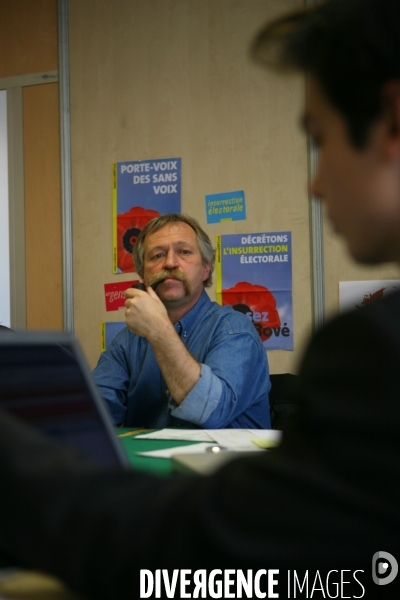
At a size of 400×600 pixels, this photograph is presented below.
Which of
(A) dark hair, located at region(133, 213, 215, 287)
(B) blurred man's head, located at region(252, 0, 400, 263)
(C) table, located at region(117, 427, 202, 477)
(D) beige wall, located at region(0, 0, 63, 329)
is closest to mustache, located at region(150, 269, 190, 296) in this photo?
(A) dark hair, located at region(133, 213, 215, 287)

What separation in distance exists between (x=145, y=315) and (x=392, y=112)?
4.68ft

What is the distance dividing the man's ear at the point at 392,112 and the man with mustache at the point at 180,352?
3.96 ft

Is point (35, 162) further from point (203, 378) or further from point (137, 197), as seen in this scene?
point (203, 378)

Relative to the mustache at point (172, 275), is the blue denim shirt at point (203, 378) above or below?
below

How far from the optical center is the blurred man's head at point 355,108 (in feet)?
1.44

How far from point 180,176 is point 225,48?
1.97 feet

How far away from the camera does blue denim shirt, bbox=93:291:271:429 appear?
1619 millimetres

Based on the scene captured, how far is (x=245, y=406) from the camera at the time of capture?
1.77 m

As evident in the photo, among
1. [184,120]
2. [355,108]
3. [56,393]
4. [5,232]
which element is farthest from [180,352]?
[5,232]

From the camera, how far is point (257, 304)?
108 inches

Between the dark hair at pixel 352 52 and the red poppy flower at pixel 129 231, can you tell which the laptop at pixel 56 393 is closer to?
the dark hair at pixel 352 52

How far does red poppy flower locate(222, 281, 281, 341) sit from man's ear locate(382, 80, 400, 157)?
227 centimetres

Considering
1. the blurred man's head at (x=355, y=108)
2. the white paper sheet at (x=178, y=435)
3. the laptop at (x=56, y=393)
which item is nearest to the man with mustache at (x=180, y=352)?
the white paper sheet at (x=178, y=435)

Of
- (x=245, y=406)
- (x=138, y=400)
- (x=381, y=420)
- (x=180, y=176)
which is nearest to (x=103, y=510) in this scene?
(x=381, y=420)
